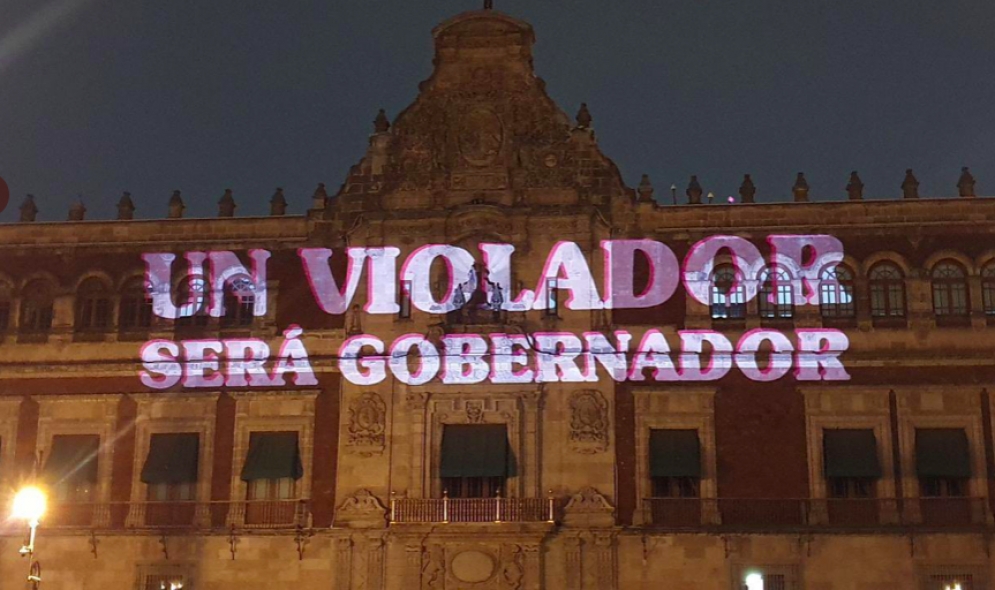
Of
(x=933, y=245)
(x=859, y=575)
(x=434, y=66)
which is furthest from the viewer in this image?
(x=434, y=66)

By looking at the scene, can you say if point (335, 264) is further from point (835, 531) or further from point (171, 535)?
point (835, 531)

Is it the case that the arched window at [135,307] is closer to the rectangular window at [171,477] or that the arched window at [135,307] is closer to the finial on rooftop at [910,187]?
the rectangular window at [171,477]

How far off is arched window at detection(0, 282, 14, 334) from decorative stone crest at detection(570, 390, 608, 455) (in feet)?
58.2

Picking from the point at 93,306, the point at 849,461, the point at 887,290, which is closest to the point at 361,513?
the point at 93,306

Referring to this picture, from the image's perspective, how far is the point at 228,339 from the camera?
3938cm

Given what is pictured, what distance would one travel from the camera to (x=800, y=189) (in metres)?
39.0

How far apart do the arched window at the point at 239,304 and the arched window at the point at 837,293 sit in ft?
55.7

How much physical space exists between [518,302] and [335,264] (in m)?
5.78

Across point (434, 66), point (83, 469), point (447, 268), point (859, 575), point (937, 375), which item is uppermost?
point (434, 66)

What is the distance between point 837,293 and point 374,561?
15407 mm

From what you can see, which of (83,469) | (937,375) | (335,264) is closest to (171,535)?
(83,469)

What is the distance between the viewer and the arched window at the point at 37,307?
40.2 metres

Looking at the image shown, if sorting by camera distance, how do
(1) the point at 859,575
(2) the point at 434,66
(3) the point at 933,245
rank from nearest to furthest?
1. (1) the point at 859,575
2. (3) the point at 933,245
3. (2) the point at 434,66

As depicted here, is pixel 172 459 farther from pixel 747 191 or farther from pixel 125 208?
pixel 747 191
